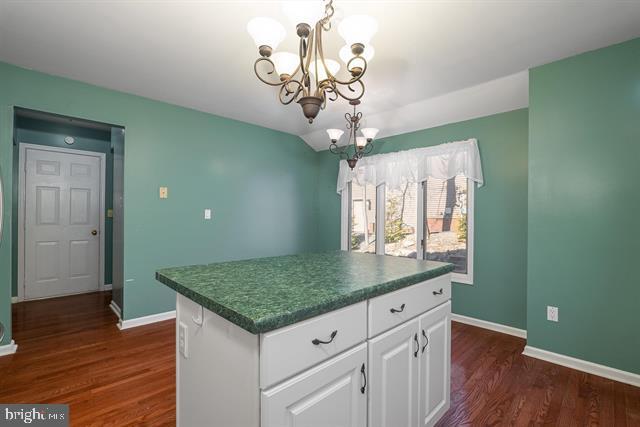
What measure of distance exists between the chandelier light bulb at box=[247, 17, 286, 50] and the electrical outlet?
140cm

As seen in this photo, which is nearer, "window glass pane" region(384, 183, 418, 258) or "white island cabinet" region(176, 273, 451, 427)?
"white island cabinet" region(176, 273, 451, 427)

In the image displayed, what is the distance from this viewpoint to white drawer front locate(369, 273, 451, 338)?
127 centimetres

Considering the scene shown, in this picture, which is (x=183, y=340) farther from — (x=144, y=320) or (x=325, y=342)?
(x=144, y=320)

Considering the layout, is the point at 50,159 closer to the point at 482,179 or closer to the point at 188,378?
the point at 188,378

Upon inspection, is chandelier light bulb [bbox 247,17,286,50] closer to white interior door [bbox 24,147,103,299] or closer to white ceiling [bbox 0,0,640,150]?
white ceiling [bbox 0,0,640,150]

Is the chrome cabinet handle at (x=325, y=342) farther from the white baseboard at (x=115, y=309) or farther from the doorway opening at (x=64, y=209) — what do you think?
the doorway opening at (x=64, y=209)


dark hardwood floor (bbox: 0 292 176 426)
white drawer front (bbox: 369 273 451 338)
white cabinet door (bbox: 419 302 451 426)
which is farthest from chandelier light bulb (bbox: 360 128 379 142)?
dark hardwood floor (bbox: 0 292 176 426)

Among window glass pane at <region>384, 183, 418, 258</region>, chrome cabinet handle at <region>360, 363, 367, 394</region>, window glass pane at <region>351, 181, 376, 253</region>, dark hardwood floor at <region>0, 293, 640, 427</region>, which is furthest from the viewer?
window glass pane at <region>351, 181, 376, 253</region>

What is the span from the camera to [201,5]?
1.78 metres

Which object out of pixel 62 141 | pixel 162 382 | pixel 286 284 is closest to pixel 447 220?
pixel 286 284

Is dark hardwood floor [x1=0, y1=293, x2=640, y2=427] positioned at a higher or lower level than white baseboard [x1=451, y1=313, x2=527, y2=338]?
lower

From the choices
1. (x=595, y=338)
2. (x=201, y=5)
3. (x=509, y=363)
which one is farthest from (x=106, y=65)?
(x=595, y=338)

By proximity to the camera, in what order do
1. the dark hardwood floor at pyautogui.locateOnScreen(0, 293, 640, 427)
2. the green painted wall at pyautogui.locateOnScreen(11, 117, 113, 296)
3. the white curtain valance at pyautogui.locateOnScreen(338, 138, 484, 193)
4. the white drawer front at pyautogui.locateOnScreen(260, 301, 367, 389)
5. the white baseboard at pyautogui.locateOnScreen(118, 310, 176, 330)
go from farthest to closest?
the green painted wall at pyautogui.locateOnScreen(11, 117, 113, 296) < the white curtain valance at pyautogui.locateOnScreen(338, 138, 484, 193) < the white baseboard at pyautogui.locateOnScreen(118, 310, 176, 330) < the dark hardwood floor at pyautogui.locateOnScreen(0, 293, 640, 427) < the white drawer front at pyautogui.locateOnScreen(260, 301, 367, 389)
